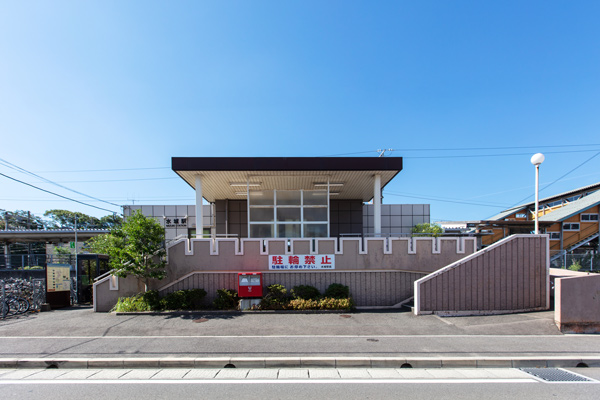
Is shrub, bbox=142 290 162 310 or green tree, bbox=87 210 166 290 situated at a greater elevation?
green tree, bbox=87 210 166 290

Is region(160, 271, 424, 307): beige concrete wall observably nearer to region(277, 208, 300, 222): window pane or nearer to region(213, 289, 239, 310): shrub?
region(213, 289, 239, 310): shrub

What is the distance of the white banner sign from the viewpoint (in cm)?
1166

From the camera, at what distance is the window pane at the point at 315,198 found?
15047 mm

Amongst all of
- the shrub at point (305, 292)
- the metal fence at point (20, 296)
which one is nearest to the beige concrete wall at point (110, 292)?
the metal fence at point (20, 296)

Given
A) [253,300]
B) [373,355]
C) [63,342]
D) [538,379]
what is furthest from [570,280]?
[63,342]

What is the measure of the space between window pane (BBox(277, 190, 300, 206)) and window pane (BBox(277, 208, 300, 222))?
31 cm

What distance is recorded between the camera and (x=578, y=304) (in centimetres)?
830

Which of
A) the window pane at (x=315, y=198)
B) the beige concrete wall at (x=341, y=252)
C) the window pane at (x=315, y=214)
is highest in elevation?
the window pane at (x=315, y=198)

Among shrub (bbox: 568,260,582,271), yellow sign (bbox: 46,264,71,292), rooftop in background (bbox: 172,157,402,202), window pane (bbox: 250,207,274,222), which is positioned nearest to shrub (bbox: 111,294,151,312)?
yellow sign (bbox: 46,264,71,292)

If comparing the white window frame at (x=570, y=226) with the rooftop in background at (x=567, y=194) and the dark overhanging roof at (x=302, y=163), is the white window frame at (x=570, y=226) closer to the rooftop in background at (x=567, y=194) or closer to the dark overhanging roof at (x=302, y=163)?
the rooftop in background at (x=567, y=194)

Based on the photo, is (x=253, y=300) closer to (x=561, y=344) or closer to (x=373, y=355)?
(x=373, y=355)

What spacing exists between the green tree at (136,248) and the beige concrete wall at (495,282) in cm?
959

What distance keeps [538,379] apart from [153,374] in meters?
7.40

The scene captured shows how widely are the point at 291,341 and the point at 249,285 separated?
4.02 m
